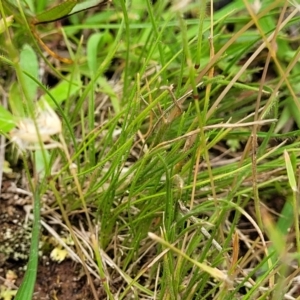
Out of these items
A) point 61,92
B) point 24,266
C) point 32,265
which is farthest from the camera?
point 61,92

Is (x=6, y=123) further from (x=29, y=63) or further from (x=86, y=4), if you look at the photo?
(x=86, y=4)

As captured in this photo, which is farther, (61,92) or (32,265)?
(61,92)

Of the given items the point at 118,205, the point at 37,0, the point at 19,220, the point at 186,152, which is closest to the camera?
the point at 186,152

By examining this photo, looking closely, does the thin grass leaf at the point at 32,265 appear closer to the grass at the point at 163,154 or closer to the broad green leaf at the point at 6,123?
the grass at the point at 163,154

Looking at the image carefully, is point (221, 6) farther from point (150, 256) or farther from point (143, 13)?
point (150, 256)

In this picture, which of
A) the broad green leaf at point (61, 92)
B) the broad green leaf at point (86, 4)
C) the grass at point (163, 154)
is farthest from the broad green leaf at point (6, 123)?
the broad green leaf at point (86, 4)

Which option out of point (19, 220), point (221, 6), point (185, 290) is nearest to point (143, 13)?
point (221, 6)

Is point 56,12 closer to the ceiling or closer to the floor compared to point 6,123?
closer to the ceiling

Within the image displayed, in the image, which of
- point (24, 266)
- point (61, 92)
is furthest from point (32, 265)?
point (61, 92)
